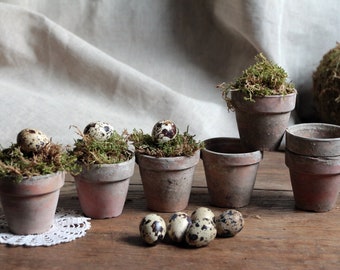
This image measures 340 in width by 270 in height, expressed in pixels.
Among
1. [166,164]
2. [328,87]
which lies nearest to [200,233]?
[166,164]

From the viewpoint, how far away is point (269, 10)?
232cm

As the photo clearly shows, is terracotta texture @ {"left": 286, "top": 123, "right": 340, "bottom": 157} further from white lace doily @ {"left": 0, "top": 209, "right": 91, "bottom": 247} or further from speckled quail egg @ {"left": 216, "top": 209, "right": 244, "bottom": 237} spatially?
white lace doily @ {"left": 0, "top": 209, "right": 91, "bottom": 247}

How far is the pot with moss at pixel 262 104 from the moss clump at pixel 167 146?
0.14 meters

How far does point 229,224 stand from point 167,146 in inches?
10.0

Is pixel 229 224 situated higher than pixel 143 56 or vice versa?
pixel 143 56

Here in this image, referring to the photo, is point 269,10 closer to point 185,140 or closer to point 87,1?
point 87,1

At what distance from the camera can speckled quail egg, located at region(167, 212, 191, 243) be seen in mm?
1494

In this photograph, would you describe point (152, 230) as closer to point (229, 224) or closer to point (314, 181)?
point (229, 224)

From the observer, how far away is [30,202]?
1.49 metres

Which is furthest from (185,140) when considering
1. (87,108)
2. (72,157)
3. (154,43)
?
(154,43)

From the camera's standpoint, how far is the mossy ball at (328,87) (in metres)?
2.29

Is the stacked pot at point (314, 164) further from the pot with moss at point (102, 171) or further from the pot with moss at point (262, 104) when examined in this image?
the pot with moss at point (102, 171)

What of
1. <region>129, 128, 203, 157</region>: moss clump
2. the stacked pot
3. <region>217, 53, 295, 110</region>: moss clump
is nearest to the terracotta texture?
the stacked pot

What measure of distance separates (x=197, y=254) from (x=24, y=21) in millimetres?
1239
